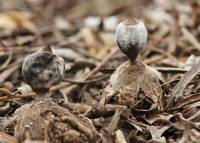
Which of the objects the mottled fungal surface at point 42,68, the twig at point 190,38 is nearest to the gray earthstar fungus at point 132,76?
the mottled fungal surface at point 42,68

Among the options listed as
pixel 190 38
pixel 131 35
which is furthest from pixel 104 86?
pixel 190 38

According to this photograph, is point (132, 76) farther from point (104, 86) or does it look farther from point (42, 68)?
point (42, 68)

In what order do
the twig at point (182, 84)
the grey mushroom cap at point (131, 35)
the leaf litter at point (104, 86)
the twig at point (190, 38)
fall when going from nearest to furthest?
the leaf litter at point (104, 86)
the grey mushroom cap at point (131, 35)
the twig at point (182, 84)
the twig at point (190, 38)

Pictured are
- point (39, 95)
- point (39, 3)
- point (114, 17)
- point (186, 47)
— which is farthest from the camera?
point (39, 3)

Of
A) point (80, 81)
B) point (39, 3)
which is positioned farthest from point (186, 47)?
point (39, 3)

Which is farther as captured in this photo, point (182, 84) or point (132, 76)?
point (182, 84)

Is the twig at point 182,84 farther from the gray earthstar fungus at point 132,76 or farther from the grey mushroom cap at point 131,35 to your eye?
the grey mushroom cap at point 131,35

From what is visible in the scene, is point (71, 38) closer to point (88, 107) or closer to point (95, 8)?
point (95, 8)
